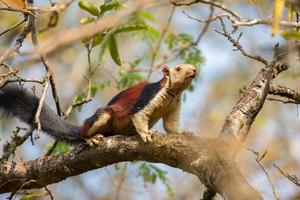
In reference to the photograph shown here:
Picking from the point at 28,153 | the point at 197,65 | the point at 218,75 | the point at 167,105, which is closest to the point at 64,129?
the point at 167,105

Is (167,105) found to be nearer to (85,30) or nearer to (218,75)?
(85,30)

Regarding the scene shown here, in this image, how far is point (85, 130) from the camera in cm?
447

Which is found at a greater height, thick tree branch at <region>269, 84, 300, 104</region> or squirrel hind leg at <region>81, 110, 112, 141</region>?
thick tree branch at <region>269, 84, 300, 104</region>

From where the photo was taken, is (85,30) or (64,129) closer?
(85,30)

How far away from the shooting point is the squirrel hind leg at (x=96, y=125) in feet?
14.5

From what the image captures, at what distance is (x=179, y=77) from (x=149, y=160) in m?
1.12

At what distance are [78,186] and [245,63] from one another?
471 centimetres

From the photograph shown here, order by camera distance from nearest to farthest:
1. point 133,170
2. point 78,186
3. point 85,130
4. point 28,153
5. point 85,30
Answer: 1. point 85,30
2. point 85,130
3. point 133,170
4. point 28,153
5. point 78,186

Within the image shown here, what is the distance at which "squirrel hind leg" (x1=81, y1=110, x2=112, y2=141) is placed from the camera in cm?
443

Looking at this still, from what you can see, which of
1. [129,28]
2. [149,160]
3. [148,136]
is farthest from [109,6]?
[149,160]

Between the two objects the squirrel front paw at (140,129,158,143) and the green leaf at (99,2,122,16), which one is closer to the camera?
the squirrel front paw at (140,129,158,143)

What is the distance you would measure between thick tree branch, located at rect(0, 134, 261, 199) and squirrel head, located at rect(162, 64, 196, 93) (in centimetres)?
98

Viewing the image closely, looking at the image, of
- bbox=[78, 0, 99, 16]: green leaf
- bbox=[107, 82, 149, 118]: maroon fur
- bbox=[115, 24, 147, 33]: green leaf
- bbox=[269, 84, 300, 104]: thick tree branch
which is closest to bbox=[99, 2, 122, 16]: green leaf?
bbox=[78, 0, 99, 16]: green leaf

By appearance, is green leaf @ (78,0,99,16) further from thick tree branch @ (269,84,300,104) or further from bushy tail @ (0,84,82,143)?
thick tree branch @ (269,84,300,104)
